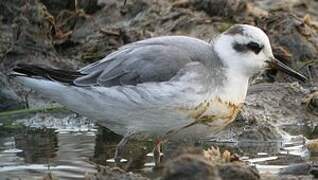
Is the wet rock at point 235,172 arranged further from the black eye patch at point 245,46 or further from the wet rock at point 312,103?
the wet rock at point 312,103

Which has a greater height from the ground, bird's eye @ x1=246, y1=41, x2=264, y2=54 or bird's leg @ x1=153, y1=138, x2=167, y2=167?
bird's eye @ x1=246, y1=41, x2=264, y2=54

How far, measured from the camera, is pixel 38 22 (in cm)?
1174

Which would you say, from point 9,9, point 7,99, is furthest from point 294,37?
point 7,99

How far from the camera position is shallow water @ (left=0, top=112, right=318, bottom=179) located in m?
8.34

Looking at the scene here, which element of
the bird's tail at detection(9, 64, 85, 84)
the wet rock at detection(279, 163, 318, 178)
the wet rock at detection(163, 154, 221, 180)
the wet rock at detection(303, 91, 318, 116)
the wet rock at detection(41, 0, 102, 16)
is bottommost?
the wet rock at detection(279, 163, 318, 178)

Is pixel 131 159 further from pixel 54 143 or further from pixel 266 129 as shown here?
pixel 266 129

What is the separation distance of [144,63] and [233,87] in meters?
0.82

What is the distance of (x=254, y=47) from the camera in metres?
8.62

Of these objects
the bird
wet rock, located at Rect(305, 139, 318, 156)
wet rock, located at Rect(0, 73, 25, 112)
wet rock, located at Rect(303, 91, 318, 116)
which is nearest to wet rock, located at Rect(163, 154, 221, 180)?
the bird

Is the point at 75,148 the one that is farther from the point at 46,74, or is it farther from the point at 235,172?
the point at 235,172

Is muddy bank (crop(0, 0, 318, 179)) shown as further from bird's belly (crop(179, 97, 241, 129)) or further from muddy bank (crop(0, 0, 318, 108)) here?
bird's belly (crop(179, 97, 241, 129))

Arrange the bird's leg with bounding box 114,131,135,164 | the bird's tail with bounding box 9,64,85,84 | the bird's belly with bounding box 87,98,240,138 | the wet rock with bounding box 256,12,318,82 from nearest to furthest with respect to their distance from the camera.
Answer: the bird's belly with bounding box 87,98,240,138
the bird's leg with bounding box 114,131,135,164
the bird's tail with bounding box 9,64,85,84
the wet rock with bounding box 256,12,318,82

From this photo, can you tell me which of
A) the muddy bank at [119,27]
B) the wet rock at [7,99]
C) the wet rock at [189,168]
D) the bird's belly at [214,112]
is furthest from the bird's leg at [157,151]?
the muddy bank at [119,27]

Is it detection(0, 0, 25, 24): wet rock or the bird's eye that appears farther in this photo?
detection(0, 0, 25, 24): wet rock
